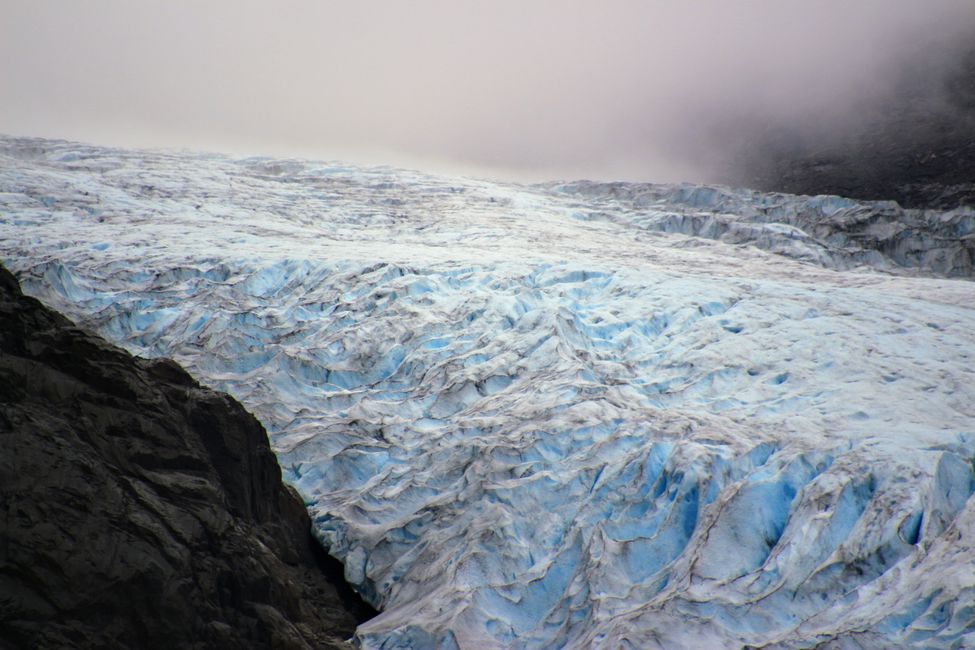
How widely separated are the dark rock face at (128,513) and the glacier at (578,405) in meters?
0.98

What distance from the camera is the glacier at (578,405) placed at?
4555mm

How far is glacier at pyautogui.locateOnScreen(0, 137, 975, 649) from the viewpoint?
4555mm

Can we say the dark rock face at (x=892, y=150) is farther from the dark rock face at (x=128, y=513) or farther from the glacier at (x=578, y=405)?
the dark rock face at (x=128, y=513)

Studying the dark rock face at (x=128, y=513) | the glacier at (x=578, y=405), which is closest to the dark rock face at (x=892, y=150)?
the glacier at (x=578, y=405)

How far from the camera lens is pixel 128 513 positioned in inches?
144

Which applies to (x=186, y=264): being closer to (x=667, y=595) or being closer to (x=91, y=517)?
(x=91, y=517)

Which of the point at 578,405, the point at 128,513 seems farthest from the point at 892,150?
the point at 128,513

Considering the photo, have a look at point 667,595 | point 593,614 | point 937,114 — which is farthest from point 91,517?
point 937,114

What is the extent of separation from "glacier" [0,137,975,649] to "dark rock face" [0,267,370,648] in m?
0.98

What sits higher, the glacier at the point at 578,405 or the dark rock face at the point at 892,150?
the dark rock face at the point at 892,150

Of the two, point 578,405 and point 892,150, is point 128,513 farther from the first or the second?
point 892,150

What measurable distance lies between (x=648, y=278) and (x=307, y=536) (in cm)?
518

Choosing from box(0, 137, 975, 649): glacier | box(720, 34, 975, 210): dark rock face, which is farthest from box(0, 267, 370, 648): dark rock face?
box(720, 34, 975, 210): dark rock face

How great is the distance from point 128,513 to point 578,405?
376 cm
